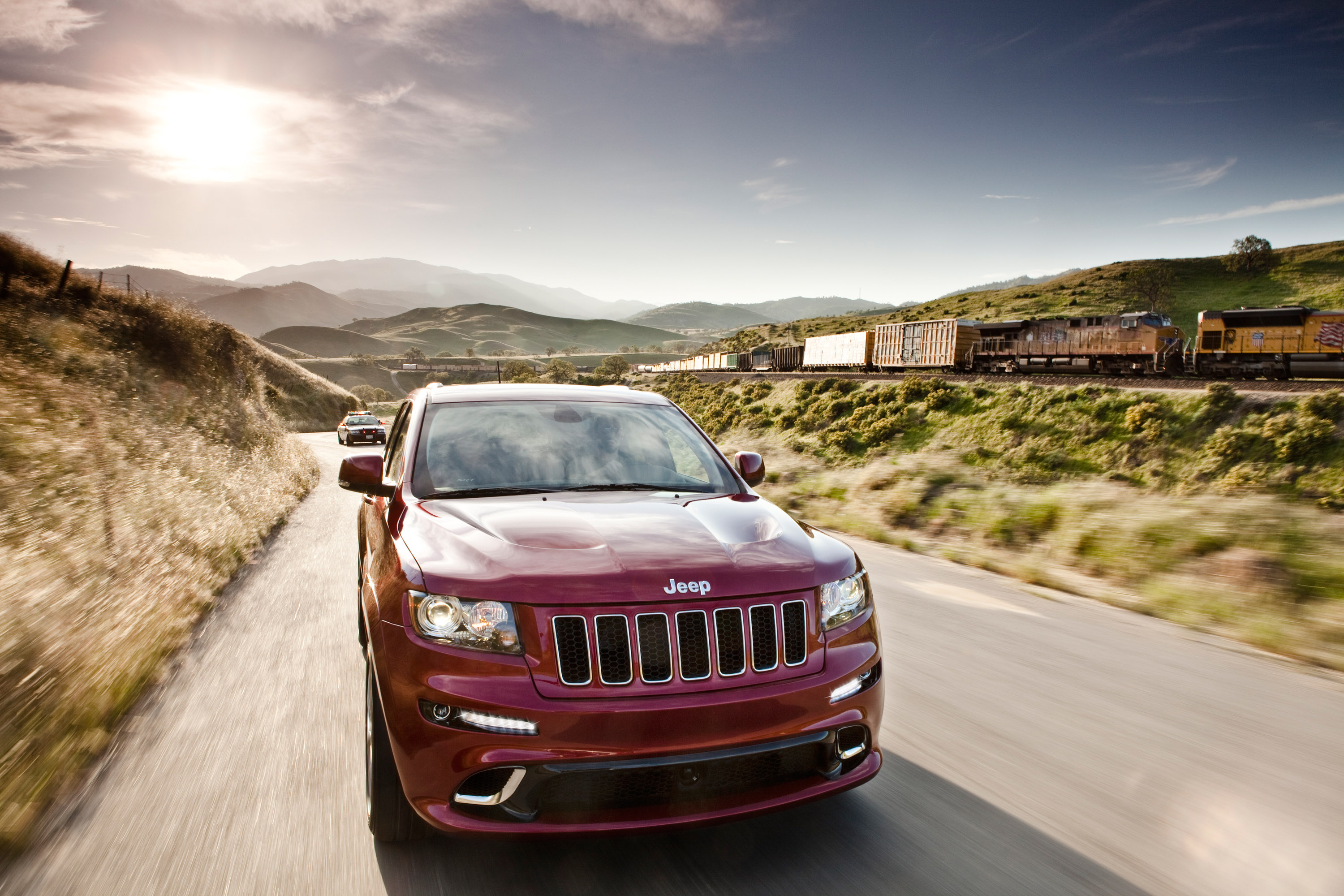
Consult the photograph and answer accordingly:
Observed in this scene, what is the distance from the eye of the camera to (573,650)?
2.33 m

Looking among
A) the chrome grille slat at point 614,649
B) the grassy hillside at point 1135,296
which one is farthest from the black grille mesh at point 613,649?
the grassy hillside at point 1135,296

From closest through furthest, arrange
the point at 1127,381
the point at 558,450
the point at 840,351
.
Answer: the point at 558,450 → the point at 1127,381 → the point at 840,351

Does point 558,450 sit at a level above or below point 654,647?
above

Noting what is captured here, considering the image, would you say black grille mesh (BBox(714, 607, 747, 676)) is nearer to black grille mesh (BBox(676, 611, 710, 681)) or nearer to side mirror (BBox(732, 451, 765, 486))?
black grille mesh (BBox(676, 611, 710, 681))

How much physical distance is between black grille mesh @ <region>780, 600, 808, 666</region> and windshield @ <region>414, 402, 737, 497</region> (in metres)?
1.17

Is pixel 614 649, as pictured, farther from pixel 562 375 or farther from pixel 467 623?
pixel 562 375

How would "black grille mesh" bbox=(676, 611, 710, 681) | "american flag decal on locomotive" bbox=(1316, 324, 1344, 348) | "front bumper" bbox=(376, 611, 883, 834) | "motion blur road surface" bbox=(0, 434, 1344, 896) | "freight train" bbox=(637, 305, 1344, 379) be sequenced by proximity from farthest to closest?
"freight train" bbox=(637, 305, 1344, 379) < "american flag decal on locomotive" bbox=(1316, 324, 1344, 348) < "motion blur road surface" bbox=(0, 434, 1344, 896) < "black grille mesh" bbox=(676, 611, 710, 681) < "front bumper" bbox=(376, 611, 883, 834)

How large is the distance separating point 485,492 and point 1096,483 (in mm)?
10605

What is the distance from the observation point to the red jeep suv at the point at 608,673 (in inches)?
89.7

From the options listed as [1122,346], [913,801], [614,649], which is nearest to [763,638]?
[614,649]

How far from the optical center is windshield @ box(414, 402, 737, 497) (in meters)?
3.55

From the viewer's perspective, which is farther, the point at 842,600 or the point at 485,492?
the point at 485,492

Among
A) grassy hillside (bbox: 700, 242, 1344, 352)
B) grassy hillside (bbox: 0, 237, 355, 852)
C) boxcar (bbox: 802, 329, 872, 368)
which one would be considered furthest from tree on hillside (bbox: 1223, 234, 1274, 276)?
grassy hillside (bbox: 0, 237, 355, 852)

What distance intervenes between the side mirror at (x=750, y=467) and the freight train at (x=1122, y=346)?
30.6 m
